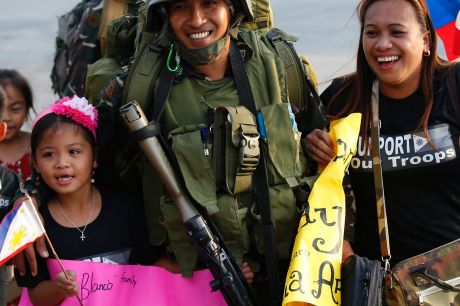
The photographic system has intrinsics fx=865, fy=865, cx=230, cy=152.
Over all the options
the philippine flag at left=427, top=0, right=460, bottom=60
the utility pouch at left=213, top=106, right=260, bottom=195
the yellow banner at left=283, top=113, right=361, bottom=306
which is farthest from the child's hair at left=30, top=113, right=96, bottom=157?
the philippine flag at left=427, top=0, right=460, bottom=60

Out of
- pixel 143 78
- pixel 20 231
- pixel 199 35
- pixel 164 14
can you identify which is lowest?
pixel 20 231

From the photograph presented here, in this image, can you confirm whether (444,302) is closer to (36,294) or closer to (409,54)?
(409,54)

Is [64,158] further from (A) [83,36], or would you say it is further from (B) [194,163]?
(A) [83,36]

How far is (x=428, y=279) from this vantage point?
3.65 m

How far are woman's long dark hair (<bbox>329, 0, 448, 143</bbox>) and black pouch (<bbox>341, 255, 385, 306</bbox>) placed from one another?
2.20 ft

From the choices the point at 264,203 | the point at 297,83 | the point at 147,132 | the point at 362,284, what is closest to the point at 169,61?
the point at 147,132

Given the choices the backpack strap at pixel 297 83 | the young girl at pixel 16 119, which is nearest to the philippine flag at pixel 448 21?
the backpack strap at pixel 297 83

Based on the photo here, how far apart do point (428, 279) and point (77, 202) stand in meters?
1.57

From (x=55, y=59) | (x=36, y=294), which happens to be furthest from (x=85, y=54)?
(x=36, y=294)

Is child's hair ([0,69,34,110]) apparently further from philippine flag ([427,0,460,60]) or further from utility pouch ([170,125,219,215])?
philippine flag ([427,0,460,60])

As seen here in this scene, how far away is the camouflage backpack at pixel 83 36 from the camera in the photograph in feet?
17.4

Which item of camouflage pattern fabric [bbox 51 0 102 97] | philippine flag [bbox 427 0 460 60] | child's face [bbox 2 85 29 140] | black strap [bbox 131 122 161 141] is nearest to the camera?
black strap [bbox 131 122 161 141]

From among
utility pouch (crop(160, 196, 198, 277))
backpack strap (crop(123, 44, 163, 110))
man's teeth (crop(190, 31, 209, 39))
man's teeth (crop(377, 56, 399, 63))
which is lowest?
utility pouch (crop(160, 196, 198, 277))

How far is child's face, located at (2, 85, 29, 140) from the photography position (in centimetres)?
520
